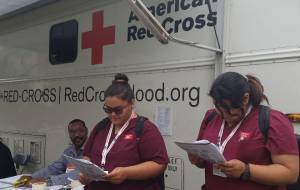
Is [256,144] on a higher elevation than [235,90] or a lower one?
lower

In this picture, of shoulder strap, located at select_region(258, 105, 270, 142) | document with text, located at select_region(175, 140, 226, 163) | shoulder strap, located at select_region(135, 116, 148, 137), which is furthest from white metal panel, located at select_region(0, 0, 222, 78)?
document with text, located at select_region(175, 140, 226, 163)

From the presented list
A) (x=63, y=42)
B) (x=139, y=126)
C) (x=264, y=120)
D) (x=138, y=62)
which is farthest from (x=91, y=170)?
(x=63, y=42)

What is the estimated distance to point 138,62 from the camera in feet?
12.1

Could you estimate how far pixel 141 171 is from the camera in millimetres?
2510

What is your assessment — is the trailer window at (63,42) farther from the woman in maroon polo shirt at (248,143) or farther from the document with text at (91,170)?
the woman in maroon polo shirt at (248,143)

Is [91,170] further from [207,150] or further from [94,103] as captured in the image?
[94,103]

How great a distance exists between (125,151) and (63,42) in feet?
7.65

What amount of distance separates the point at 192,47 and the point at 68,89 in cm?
163

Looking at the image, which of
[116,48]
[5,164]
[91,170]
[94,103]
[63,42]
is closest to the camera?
[91,170]

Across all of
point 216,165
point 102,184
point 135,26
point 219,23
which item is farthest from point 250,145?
point 135,26

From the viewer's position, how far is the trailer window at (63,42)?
4.45 meters

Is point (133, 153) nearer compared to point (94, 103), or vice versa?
point (133, 153)

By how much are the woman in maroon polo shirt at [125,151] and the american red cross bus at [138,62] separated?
0.61 metres

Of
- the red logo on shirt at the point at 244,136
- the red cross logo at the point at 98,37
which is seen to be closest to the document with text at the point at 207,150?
the red logo on shirt at the point at 244,136
